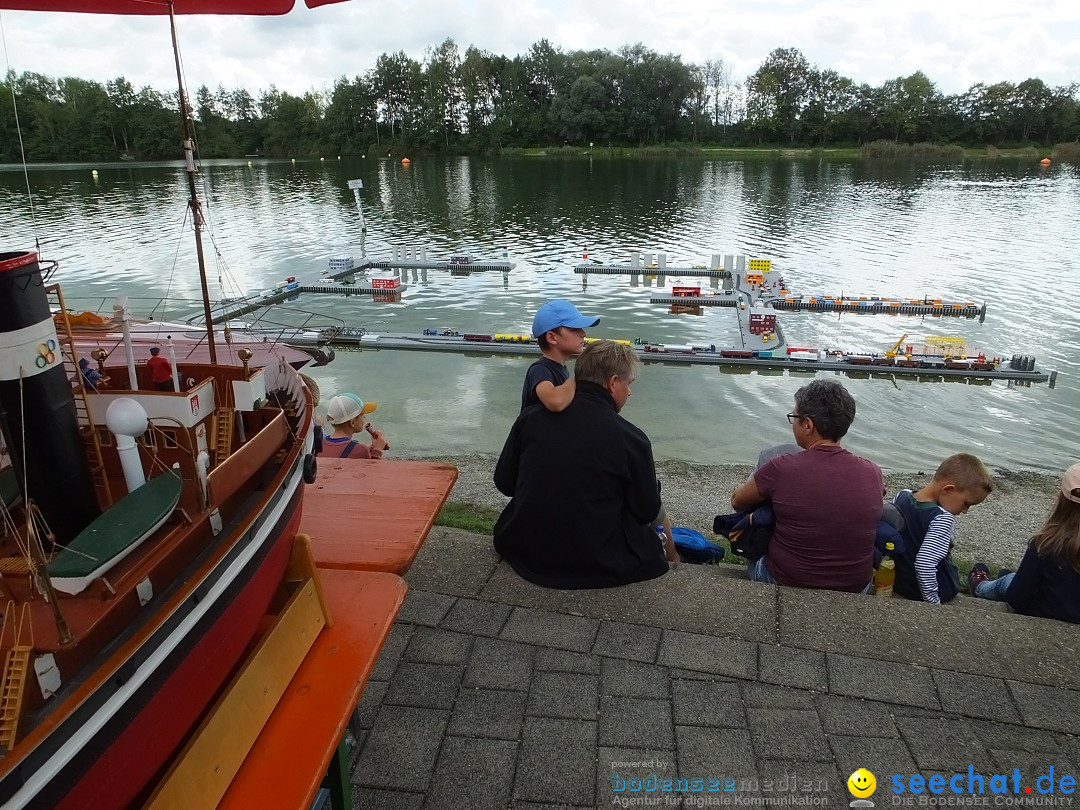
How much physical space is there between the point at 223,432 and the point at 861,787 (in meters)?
2.72

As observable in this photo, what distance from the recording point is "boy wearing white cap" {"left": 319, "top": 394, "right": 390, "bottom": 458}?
196 inches

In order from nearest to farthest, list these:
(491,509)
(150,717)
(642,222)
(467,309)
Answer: (150,717) → (491,509) → (467,309) → (642,222)

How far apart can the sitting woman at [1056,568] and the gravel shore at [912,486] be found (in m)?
3.99

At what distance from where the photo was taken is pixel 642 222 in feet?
129

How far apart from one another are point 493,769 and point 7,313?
2.18 m

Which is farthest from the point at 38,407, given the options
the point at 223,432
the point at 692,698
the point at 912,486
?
the point at 912,486

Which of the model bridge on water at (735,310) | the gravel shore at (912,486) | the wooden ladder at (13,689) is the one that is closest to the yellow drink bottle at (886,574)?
the gravel shore at (912,486)

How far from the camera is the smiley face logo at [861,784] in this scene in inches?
95.3

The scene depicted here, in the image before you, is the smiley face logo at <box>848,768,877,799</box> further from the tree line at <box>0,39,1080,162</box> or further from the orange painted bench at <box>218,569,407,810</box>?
the tree line at <box>0,39,1080,162</box>

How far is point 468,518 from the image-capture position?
5.92m

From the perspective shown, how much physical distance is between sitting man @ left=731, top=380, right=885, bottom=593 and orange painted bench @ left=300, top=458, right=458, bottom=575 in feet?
5.96

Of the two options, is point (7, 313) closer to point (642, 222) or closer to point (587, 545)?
point (587, 545)

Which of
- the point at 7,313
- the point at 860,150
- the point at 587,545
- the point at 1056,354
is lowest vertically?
the point at 1056,354

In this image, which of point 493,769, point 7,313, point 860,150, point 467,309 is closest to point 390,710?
point 493,769
